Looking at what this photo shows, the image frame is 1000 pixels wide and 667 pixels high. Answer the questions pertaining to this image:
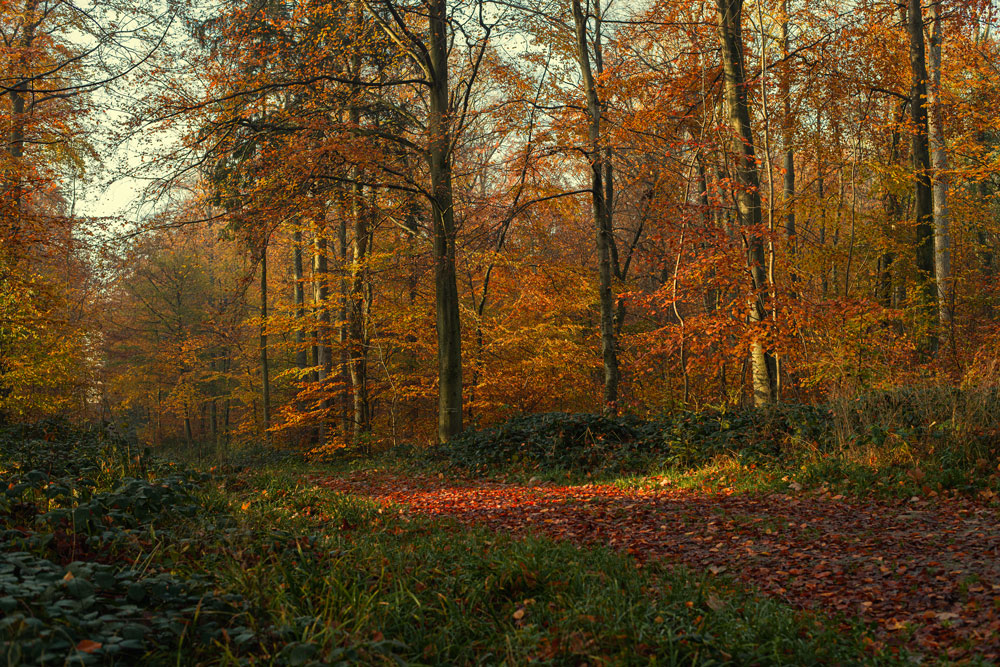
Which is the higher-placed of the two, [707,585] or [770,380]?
[770,380]

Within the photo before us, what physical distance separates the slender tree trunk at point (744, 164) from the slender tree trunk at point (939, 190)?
13.9ft

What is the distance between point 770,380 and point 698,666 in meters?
8.84

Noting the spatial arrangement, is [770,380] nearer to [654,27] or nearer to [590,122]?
[590,122]

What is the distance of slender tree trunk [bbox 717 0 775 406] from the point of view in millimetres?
10891

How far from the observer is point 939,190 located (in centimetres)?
1469

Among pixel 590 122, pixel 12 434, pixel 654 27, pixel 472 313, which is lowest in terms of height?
pixel 12 434

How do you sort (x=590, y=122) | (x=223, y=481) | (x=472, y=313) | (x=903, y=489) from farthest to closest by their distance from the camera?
(x=472, y=313)
(x=590, y=122)
(x=223, y=481)
(x=903, y=489)

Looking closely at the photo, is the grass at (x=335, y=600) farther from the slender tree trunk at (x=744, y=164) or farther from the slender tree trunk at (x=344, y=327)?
the slender tree trunk at (x=344, y=327)

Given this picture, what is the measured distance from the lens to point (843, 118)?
13.6 meters

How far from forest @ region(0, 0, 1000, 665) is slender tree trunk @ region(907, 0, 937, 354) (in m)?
0.07

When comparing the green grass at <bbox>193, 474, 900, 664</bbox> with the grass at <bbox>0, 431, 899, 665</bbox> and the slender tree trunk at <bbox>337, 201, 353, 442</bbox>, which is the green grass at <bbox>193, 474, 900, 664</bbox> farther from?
the slender tree trunk at <bbox>337, 201, 353, 442</bbox>

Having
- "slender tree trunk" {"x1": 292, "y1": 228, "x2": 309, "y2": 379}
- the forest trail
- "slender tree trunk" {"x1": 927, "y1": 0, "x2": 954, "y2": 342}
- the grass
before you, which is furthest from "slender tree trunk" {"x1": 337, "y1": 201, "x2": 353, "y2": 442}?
"slender tree trunk" {"x1": 927, "y1": 0, "x2": 954, "y2": 342}

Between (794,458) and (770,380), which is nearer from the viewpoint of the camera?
(794,458)

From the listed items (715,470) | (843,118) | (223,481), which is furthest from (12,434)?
(843,118)
